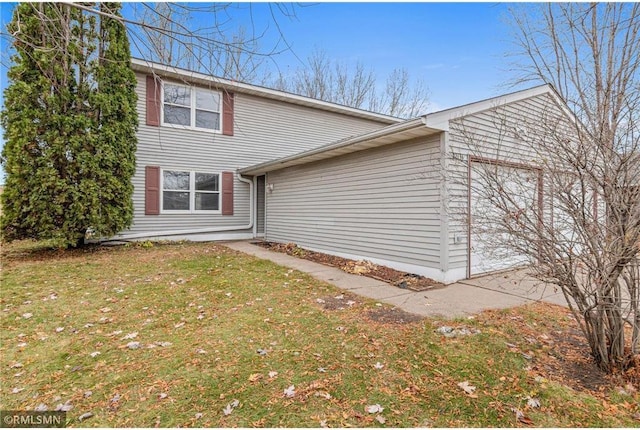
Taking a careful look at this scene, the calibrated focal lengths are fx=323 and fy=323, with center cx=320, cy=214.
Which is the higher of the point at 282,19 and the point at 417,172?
the point at 282,19

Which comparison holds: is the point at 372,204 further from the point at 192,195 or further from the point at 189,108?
the point at 189,108

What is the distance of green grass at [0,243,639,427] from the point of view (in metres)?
2.41

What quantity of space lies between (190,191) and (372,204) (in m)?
6.75

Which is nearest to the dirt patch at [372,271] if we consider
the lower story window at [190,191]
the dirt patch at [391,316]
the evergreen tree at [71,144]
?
the dirt patch at [391,316]

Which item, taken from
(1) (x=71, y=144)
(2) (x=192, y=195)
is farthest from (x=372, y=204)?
(1) (x=71, y=144)

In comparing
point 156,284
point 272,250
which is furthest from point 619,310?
point 272,250

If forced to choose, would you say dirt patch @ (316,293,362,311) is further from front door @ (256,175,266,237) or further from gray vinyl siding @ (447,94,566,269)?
front door @ (256,175,266,237)

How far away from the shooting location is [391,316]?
4.24 meters

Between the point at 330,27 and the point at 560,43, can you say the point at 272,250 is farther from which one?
the point at 560,43

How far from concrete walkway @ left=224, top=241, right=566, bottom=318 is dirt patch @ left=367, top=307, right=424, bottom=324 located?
0.17 m

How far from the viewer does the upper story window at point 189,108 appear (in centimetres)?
1052

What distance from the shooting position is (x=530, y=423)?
2.29 meters

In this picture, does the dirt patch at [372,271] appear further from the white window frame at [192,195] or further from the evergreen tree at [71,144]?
the evergreen tree at [71,144]

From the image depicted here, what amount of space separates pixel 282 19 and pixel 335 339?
329cm
